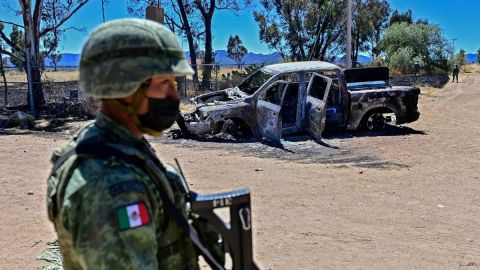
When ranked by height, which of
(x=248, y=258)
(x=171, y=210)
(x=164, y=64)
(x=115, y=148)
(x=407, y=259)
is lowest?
(x=407, y=259)

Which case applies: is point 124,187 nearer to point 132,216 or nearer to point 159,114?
point 132,216

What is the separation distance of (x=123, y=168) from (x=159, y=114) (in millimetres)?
254

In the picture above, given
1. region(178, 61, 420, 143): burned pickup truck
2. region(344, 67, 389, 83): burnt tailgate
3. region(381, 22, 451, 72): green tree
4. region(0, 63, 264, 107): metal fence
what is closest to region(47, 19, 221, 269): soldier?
region(178, 61, 420, 143): burned pickup truck

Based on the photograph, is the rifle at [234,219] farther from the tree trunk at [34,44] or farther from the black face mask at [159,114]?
the tree trunk at [34,44]

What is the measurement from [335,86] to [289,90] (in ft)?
3.40

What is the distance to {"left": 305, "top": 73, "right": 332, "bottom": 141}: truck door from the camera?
34.4ft

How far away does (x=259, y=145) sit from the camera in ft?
35.0

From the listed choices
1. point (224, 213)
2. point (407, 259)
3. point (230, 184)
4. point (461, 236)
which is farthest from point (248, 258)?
point (230, 184)

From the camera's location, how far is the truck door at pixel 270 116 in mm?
10375

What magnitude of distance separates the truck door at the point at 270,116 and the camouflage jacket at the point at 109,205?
8.88 metres

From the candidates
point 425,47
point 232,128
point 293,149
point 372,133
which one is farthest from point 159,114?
point 425,47

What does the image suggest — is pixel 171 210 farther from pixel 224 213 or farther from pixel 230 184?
pixel 230 184

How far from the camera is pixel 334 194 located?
22.2 ft

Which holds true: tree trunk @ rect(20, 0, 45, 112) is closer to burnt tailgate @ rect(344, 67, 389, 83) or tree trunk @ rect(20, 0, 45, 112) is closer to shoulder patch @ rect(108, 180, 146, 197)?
burnt tailgate @ rect(344, 67, 389, 83)
